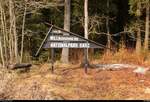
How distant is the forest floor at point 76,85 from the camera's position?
898 centimetres

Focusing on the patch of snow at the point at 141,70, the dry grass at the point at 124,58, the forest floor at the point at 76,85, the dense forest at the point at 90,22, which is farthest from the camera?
the dense forest at the point at 90,22

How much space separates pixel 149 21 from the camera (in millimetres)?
23922

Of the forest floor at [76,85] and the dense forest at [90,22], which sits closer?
the forest floor at [76,85]

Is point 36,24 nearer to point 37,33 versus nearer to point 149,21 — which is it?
point 37,33

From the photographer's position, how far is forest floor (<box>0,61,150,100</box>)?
898cm

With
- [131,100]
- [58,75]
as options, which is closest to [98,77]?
[58,75]

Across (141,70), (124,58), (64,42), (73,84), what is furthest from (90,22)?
(73,84)

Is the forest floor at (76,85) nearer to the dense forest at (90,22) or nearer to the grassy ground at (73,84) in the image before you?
the grassy ground at (73,84)

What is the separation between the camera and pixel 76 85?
33.6ft

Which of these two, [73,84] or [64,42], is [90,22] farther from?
[73,84]

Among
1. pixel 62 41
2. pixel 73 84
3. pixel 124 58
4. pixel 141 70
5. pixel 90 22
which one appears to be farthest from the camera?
pixel 90 22

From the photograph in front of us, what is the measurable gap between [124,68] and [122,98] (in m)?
3.84

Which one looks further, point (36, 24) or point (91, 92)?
point (36, 24)

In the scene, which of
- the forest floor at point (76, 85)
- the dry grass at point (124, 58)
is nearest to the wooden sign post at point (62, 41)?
the forest floor at point (76, 85)
